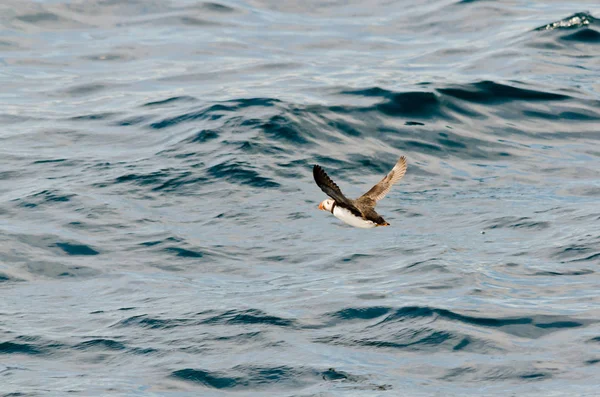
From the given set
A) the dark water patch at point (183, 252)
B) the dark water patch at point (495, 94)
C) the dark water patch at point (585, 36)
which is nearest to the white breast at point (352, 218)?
the dark water patch at point (183, 252)

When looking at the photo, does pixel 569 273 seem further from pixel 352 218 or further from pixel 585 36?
pixel 585 36

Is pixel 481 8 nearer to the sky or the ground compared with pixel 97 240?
nearer to the sky

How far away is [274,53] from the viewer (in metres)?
28.4

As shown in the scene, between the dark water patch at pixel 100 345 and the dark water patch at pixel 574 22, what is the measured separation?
17471 mm

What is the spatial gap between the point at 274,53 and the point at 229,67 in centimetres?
200

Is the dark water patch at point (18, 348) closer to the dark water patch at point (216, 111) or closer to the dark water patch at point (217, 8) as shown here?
the dark water patch at point (216, 111)

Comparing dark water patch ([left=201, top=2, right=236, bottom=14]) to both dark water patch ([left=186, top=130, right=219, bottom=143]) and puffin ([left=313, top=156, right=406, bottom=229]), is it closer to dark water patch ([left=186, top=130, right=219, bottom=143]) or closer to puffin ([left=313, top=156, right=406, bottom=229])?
dark water patch ([left=186, top=130, right=219, bottom=143])

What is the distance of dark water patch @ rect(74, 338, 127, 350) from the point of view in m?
13.5

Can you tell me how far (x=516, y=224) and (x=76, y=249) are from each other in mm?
7160

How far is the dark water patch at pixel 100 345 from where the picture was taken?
531 inches

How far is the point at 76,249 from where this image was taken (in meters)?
16.8

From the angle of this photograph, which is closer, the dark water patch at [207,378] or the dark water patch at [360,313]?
the dark water patch at [207,378]

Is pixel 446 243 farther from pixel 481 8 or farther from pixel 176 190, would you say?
pixel 481 8

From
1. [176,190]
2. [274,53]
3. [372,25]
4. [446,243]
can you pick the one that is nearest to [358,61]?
[274,53]
